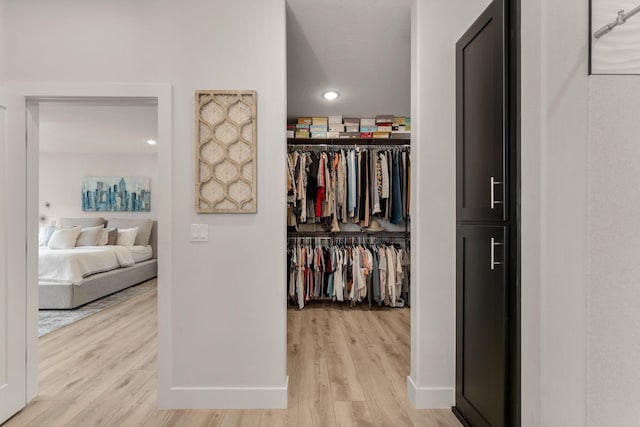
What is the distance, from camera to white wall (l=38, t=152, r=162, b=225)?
6.91 metres

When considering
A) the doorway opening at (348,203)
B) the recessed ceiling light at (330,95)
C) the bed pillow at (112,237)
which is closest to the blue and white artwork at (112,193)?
the bed pillow at (112,237)

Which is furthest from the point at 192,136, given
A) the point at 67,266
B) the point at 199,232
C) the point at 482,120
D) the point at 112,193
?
the point at 112,193

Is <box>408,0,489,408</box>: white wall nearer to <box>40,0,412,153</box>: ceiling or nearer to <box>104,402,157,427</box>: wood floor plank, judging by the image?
<box>40,0,412,153</box>: ceiling

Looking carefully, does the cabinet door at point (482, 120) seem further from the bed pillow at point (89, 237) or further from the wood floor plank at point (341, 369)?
the bed pillow at point (89, 237)

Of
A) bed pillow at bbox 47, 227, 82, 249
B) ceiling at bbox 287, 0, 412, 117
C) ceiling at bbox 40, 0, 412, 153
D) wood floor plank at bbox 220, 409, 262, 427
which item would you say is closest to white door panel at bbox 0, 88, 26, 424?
ceiling at bbox 40, 0, 412, 153

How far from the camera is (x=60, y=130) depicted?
17.5ft

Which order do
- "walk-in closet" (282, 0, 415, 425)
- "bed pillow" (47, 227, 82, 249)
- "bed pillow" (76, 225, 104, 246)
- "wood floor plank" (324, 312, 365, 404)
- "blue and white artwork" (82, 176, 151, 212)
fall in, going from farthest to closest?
1. "blue and white artwork" (82, 176, 151, 212)
2. "bed pillow" (76, 225, 104, 246)
3. "bed pillow" (47, 227, 82, 249)
4. "walk-in closet" (282, 0, 415, 425)
5. "wood floor plank" (324, 312, 365, 404)

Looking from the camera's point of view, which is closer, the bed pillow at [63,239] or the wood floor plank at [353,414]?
the wood floor plank at [353,414]

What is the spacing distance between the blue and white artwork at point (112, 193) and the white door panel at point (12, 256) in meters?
5.09

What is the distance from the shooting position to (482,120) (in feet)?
5.68

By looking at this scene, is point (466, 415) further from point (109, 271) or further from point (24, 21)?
point (109, 271)
